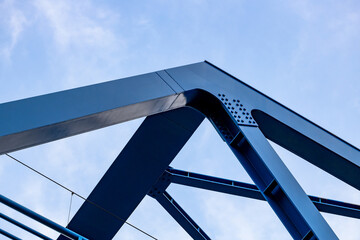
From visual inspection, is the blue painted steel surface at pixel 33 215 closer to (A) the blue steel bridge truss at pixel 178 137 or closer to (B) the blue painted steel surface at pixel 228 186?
(A) the blue steel bridge truss at pixel 178 137

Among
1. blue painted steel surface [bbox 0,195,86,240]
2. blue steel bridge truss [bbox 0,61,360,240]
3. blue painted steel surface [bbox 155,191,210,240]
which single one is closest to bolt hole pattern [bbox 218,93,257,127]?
blue steel bridge truss [bbox 0,61,360,240]

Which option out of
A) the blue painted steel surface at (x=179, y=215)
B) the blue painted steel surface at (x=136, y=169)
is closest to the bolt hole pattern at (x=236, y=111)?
the blue painted steel surface at (x=136, y=169)

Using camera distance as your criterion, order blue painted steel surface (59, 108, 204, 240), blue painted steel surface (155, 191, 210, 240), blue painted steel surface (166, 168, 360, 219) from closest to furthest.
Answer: blue painted steel surface (59, 108, 204, 240) → blue painted steel surface (166, 168, 360, 219) → blue painted steel surface (155, 191, 210, 240)

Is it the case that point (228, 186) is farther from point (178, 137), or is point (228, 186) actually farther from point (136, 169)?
point (136, 169)

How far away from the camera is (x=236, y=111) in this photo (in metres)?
7.69

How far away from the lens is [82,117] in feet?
18.0

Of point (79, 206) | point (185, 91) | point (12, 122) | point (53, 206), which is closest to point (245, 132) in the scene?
point (185, 91)

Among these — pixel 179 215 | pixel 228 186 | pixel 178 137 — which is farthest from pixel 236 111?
pixel 179 215

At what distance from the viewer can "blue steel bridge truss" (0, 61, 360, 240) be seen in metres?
5.43

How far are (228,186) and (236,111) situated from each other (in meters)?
2.84

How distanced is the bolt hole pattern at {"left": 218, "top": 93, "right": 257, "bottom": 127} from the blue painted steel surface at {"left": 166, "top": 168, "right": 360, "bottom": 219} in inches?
102

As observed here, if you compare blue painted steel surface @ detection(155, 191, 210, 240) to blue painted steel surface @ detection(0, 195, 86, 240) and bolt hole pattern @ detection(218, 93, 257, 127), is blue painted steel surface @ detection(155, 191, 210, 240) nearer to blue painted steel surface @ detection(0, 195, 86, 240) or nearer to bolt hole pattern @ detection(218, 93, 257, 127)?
bolt hole pattern @ detection(218, 93, 257, 127)

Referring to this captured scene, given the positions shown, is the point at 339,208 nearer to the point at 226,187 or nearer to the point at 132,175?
the point at 226,187

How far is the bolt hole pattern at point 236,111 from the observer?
24.5ft
